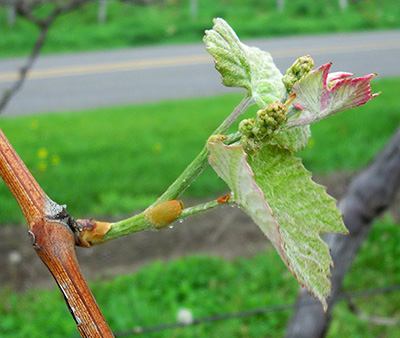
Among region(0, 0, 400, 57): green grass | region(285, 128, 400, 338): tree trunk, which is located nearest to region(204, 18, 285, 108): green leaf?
region(285, 128, 400, 338): tree trunk

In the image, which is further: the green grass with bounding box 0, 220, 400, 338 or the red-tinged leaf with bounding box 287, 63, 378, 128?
the green grass with bounding box 0, 220, 400, 338

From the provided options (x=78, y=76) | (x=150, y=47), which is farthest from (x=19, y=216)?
(x=150, y=47)

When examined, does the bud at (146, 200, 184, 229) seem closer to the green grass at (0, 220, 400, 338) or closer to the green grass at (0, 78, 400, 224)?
the green grass at (0, 220, 400, 338)

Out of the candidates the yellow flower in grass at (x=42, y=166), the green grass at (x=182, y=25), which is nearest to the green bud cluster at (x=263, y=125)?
the yellow flower in grass at (x=42, y=166)

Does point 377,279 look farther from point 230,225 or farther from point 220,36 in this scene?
point 220,36

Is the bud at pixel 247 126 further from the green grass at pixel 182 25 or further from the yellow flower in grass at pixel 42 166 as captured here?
the green grass at pixel 182 25

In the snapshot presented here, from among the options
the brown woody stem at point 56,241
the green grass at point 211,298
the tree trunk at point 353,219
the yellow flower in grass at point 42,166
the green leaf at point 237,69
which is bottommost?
the green grass at point 211,298
